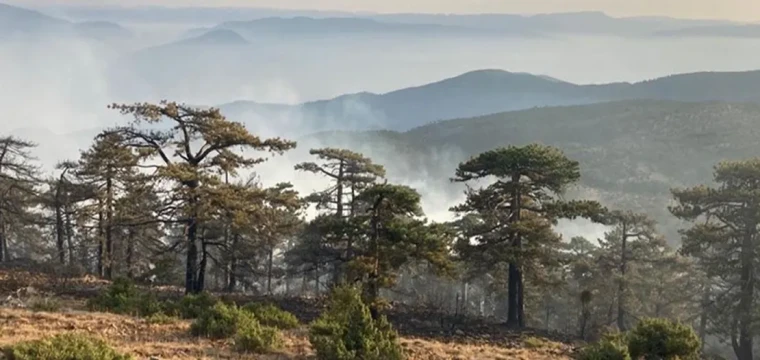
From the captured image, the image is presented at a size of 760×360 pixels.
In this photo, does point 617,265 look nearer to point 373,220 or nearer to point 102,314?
point 373,220

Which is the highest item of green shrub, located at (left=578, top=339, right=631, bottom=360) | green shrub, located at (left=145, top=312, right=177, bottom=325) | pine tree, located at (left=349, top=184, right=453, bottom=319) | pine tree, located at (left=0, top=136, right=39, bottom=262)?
pine tree, located at (left=0, top=136, right=39, bottom=262)

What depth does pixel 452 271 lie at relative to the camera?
18656 mm

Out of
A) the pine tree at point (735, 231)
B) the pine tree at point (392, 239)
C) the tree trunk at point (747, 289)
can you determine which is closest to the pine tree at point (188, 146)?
the pine tree at point (392, 239)

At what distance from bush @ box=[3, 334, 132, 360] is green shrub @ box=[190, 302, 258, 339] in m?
3.85

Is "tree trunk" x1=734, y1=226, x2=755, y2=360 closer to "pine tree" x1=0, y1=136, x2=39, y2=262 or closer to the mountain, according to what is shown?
"pine tree" x1=0, y1=136, x2=39, y2=262

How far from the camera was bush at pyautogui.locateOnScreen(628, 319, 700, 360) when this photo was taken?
44.1 feet

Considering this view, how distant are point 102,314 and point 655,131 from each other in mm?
191863

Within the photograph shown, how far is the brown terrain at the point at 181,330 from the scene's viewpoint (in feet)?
36.0

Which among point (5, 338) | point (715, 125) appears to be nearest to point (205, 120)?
point (5, 338)

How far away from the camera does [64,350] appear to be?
26.8 ft

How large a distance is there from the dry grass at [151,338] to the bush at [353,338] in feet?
2.07

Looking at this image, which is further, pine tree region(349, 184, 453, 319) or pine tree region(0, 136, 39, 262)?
pine tree region(0, 136, 39, 262)

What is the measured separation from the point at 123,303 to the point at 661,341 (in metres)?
13.3

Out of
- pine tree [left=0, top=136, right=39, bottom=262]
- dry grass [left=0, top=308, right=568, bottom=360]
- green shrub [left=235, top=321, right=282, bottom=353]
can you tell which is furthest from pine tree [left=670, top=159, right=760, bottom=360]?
pine tree [left=0, top=136, right=39, bottom=262]
